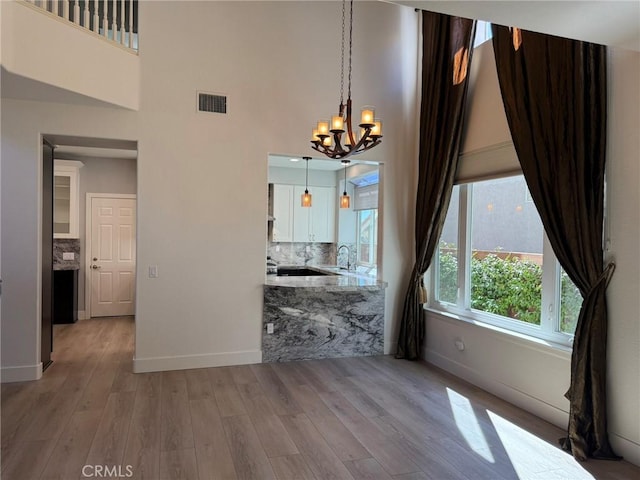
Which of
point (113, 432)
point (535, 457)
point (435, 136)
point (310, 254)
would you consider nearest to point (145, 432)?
point (113, 432)

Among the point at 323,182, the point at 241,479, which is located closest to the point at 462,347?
the point at 241,479

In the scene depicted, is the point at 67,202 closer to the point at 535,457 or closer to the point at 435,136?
the point at 435,136

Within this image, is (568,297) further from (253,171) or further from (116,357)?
(116,357)

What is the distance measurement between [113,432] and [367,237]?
5.61 meters

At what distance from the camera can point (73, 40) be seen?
373 cm

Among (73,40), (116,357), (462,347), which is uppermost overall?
(73,40)

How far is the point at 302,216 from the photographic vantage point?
8109mm

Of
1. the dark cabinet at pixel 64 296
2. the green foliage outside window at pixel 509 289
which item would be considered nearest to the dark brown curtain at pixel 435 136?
the green foliage outside window at pixel 509 289

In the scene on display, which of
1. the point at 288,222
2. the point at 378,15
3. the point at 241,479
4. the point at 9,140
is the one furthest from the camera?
the point at 288,222

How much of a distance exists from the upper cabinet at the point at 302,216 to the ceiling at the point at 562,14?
19.5 feet

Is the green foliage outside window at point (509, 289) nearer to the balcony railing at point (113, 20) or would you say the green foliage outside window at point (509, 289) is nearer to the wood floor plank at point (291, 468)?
the wood floor plank at point (291, 468)

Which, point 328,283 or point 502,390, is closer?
point 502,390

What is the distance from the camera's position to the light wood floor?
8.79 ft

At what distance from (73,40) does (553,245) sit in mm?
4452
